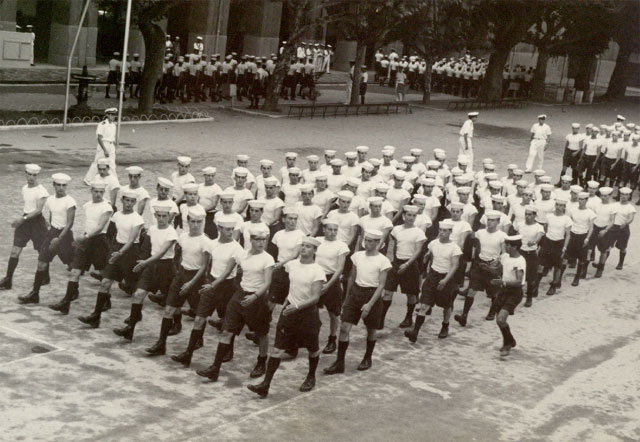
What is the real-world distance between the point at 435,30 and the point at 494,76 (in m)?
7.99

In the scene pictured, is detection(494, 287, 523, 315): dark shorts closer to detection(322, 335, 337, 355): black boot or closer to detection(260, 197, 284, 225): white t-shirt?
detection(322, 335, 337, 355): black boot

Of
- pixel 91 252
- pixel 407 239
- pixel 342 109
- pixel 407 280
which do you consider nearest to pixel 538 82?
pixel 342 109

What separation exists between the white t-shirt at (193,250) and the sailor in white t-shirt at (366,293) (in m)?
1.82

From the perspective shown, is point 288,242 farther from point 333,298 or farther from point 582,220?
point 582,220

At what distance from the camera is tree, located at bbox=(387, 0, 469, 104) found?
38281 millimetres

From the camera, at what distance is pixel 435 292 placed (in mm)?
13570

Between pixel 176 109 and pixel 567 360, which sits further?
pixel 176 109

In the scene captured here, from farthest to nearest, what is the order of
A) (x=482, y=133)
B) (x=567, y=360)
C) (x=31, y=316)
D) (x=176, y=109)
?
(x=482, y=133)
(x=176, y=109)
(x=567, y=360)
(x=31, y=316)

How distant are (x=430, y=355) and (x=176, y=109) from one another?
22137 millimetres

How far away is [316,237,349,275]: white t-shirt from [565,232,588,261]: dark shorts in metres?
6.43

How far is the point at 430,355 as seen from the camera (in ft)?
43.2

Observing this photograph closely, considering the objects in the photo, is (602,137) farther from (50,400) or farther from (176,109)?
(50,400)

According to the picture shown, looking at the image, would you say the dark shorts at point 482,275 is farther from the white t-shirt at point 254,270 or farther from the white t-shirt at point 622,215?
the white t-shirt at point 622,215

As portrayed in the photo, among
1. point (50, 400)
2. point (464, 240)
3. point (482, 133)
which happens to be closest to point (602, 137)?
point (482, 133)
